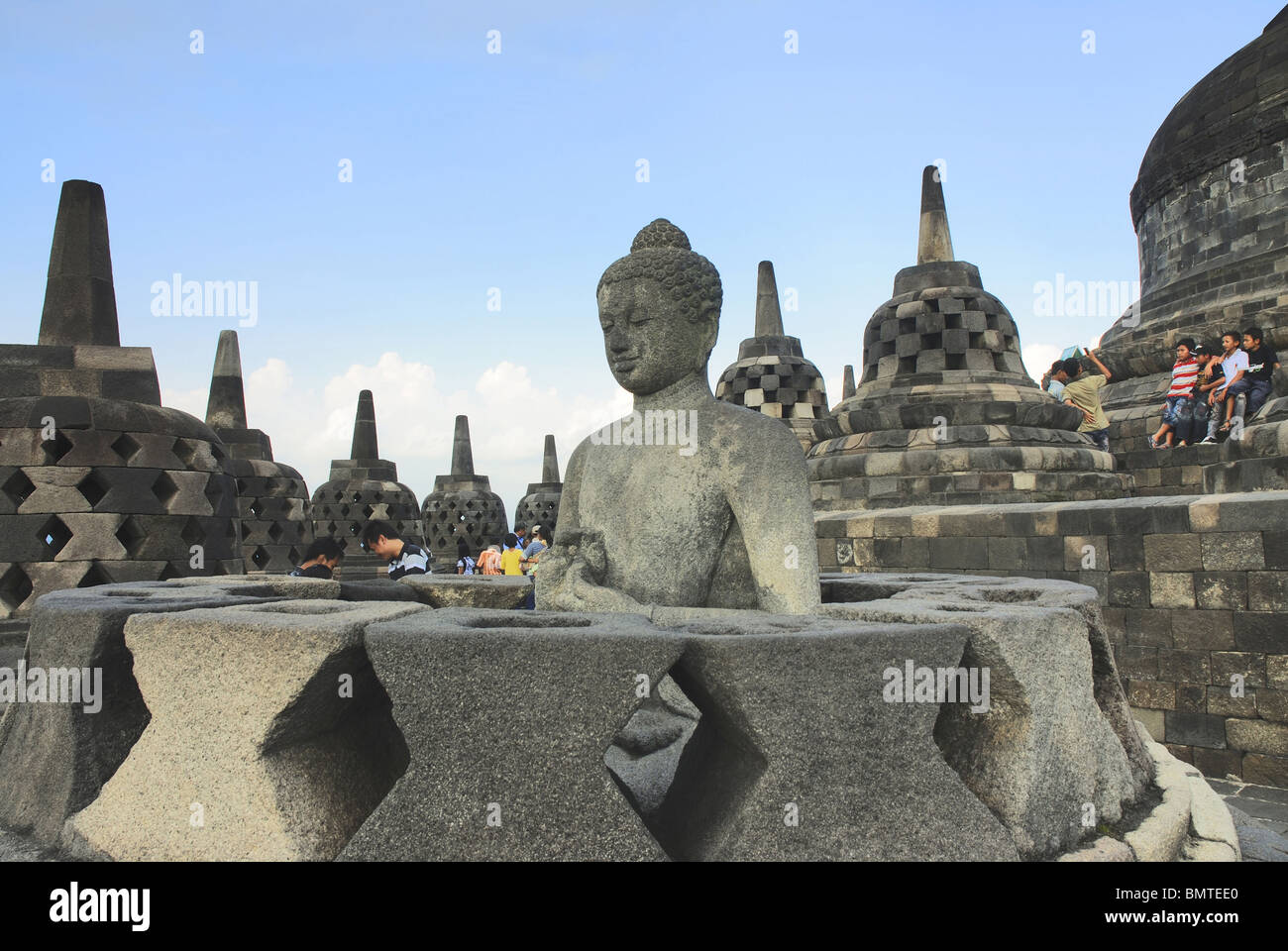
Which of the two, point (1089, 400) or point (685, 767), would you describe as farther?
point (1089, 400)

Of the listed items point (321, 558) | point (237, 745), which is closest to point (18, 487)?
point (321, 558)

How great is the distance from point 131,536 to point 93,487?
396 millimetres

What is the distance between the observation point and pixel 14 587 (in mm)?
5383

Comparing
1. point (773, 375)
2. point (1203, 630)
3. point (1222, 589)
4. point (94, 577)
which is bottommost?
point (1203, 630)

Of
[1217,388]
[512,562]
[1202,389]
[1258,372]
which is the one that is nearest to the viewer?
[1258,372]

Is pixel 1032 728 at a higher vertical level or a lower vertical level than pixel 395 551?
lower

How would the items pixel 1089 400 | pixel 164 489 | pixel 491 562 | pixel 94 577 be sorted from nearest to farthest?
pixel 94 577, pixel 164 489, pixel 1089 400, pixel 491 562

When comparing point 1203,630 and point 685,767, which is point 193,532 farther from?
point 1203,630
